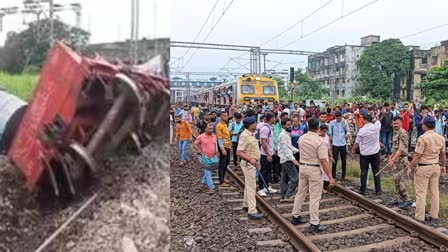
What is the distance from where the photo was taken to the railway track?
4.45 meters

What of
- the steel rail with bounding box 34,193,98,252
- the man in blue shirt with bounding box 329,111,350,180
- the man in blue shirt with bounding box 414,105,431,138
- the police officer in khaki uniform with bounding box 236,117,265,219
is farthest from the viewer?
the man in blue shirt with bounding box 414,105,431,138

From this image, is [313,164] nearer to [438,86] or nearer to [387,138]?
[387,138]

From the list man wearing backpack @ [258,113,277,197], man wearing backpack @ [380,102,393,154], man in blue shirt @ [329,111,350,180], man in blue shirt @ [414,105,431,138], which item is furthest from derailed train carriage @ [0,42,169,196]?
man wearing backpack @ [380,102,393,154]

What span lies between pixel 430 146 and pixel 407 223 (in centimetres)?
Answer: 100

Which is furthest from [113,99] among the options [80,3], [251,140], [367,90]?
[367,90]

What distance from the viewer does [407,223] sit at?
498 centimetres

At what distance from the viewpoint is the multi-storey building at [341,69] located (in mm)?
52400

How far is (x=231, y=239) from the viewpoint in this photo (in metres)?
4.79

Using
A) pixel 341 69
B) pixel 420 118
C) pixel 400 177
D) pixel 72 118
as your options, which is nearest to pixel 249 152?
pixel 400 177

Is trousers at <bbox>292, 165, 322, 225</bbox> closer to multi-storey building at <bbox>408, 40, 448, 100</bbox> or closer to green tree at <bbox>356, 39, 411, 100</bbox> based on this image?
multi-storey building at <bbox>408, 40, 448, 100</bbox>

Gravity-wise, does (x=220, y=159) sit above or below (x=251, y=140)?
below

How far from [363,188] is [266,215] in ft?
6.65

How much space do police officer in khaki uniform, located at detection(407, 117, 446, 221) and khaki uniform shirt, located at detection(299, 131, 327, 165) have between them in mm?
1358

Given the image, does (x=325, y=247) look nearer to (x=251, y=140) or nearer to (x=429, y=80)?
(x=251, y=140)
